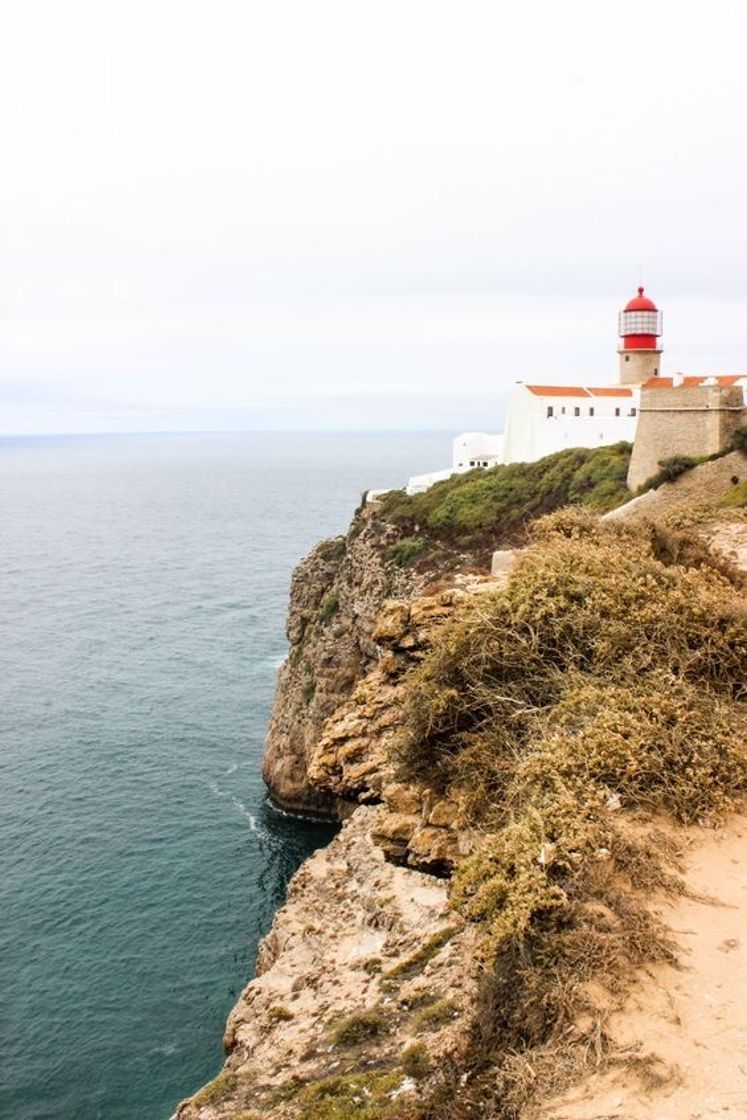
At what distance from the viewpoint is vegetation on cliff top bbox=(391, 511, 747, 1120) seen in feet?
24.3

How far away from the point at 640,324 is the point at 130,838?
39.7 metres

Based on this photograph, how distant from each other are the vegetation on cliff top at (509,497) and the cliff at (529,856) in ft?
81.8

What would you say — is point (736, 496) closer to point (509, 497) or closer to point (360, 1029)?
point (509, 497)

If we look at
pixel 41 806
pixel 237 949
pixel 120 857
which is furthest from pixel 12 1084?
pixel 41 806

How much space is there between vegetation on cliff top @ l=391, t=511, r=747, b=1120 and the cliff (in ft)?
0.10

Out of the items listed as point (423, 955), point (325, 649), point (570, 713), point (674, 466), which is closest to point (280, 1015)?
point (423, 955)

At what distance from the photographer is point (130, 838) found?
34.5 m

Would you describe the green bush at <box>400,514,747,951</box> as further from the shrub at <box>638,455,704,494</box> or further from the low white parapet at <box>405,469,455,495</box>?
the low white parapet at <box>405,469,455,495</box>

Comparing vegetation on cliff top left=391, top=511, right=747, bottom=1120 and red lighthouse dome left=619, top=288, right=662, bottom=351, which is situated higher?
red lighthouse dome left=619, top=288, right=662, bottom=351

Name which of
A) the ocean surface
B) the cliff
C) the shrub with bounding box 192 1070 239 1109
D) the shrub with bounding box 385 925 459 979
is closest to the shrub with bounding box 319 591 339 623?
the ocean surface

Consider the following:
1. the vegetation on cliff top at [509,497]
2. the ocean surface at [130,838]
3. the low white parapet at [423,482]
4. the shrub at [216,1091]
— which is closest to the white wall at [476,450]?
the low white parapet at [423,482]

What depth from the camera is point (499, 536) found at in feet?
141

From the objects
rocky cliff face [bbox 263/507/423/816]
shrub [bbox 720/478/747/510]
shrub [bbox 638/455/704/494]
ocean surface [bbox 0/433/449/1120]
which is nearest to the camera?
ocean surface [bbox 0/433/449/1120]

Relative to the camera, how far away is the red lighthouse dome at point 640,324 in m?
51.1
